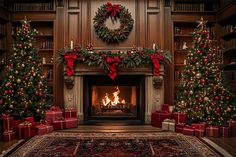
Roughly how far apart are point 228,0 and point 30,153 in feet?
19.6

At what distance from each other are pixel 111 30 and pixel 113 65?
1.07m

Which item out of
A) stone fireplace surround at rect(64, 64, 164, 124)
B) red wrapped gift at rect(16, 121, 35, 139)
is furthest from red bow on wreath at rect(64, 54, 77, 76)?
red wrapped gift at rect(16, 121, 35, 139)

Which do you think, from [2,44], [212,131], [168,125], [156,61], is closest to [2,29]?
[2,44]

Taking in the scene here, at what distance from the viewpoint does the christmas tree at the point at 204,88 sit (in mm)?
6191

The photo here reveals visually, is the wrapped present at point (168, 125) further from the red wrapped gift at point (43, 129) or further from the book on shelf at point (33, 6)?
the book on shelf at point (33, 6)

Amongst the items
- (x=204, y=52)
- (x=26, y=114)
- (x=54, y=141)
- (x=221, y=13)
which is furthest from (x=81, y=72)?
(x=221, y=13)

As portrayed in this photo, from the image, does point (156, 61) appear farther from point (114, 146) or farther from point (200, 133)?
point (114, 146)

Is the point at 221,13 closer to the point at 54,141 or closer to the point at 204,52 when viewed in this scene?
the point at 204,52

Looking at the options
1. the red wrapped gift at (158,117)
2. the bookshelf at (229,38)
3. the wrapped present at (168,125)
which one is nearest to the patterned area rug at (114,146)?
the wrapped present at (168,125)

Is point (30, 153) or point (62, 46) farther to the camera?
point (62, 46)

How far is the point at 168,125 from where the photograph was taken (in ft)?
22.1

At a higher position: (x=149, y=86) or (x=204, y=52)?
(x=204, y=52)

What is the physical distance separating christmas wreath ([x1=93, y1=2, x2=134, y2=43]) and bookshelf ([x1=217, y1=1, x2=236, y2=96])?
94.0 inches

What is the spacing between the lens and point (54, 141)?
5.58m
